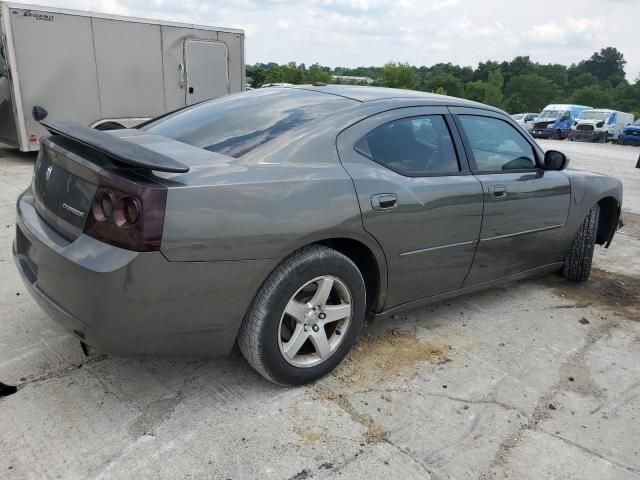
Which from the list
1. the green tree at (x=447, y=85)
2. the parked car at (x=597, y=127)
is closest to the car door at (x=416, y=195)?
the parked car at (x=597, y=127)

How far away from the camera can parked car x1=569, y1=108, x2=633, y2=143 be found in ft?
95.0

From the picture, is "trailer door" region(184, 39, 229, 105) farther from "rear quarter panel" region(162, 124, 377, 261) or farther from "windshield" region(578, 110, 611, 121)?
"windshield" region(578, 110, 611, 121)

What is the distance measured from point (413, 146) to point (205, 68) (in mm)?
8156

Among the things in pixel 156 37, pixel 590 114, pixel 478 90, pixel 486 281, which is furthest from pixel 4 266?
pixel 478 90

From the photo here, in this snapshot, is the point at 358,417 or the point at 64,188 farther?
the point at 358,417

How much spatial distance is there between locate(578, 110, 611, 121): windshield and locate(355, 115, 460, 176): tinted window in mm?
30418

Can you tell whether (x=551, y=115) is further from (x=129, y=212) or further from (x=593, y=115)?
(x=129, y=212)

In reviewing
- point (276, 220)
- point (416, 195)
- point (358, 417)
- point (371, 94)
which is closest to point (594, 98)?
point (371, 94)

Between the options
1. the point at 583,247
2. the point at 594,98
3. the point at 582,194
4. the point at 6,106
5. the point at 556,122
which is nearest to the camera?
the point at 582,194

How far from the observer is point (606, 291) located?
4.62 m

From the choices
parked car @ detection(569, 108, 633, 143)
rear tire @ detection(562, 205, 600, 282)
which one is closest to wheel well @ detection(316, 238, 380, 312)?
rear tire @ detection(562, 205, 600, 282)

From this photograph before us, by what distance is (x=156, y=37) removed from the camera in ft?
31.7

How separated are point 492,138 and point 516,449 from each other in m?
2.10

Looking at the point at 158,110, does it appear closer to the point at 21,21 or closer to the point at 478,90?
the point at 21,21
